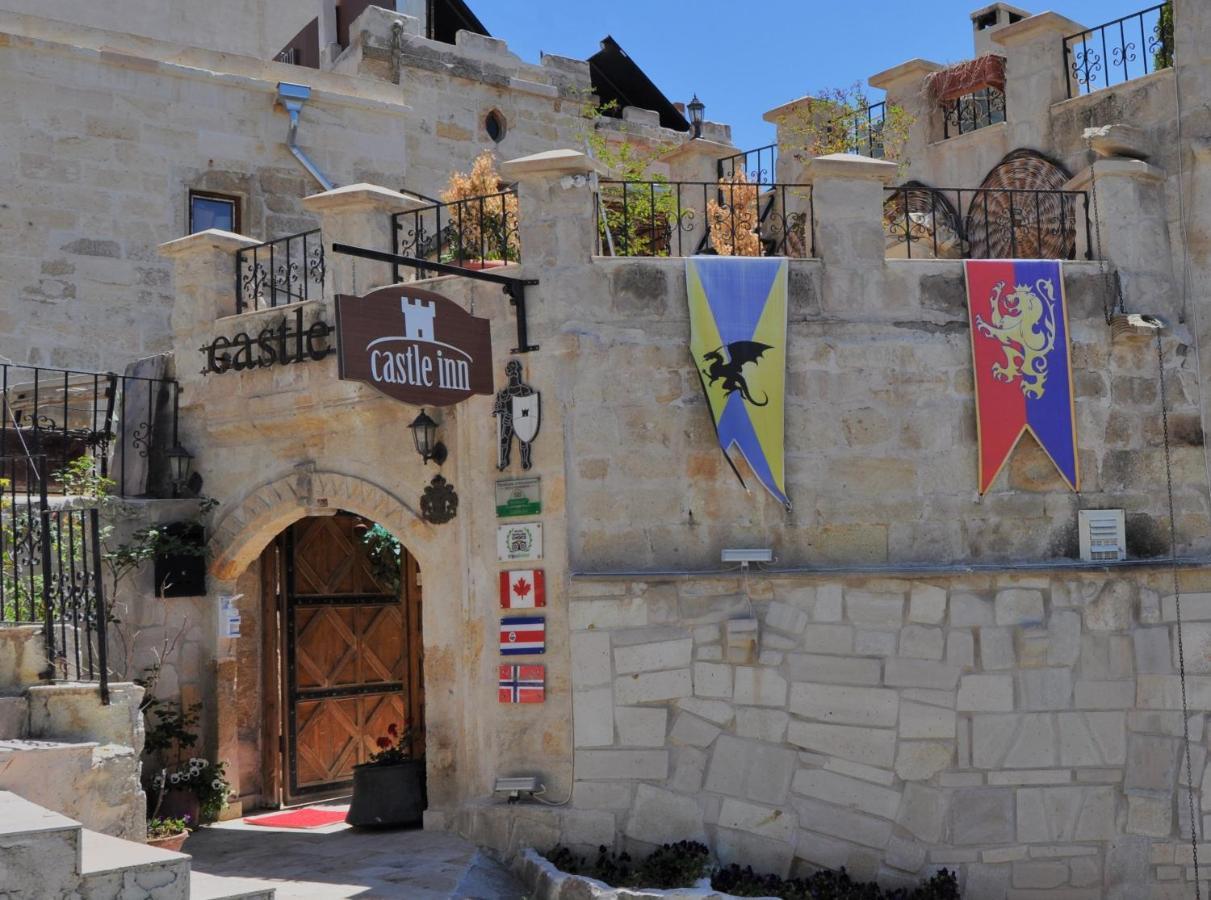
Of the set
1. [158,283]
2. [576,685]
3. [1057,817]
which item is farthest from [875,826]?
[158,283]

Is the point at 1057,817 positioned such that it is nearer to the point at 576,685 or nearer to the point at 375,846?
the point at 576,685

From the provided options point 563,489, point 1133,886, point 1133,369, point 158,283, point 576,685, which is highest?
point 158,283

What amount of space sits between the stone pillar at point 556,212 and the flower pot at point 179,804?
15.5 feet

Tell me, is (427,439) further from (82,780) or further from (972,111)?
(972,111)

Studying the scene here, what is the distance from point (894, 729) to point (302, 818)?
4.91 m

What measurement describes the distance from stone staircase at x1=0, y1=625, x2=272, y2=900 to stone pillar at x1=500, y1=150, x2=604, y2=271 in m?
3.89

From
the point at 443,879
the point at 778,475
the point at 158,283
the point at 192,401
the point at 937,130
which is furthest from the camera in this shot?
the point at 158,283

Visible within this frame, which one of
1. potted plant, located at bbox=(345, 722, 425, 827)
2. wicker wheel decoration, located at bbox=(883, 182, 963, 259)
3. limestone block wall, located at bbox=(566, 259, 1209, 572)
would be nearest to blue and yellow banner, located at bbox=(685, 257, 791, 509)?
limestone block wall, located at bbox=(566, 259, 1209, 572)

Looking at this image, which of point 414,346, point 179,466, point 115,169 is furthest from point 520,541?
point 115,169

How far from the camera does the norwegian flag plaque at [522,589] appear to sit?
9320mm

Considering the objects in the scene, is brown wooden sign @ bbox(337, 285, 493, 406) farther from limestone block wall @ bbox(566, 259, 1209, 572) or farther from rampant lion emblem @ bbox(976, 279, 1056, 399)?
rampant lion emblem @ bbox(976, 279, 1056, 399)

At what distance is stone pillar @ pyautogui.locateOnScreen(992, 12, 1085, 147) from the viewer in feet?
38.0

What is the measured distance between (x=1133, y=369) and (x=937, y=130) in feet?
13.2

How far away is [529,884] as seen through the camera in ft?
28.7
